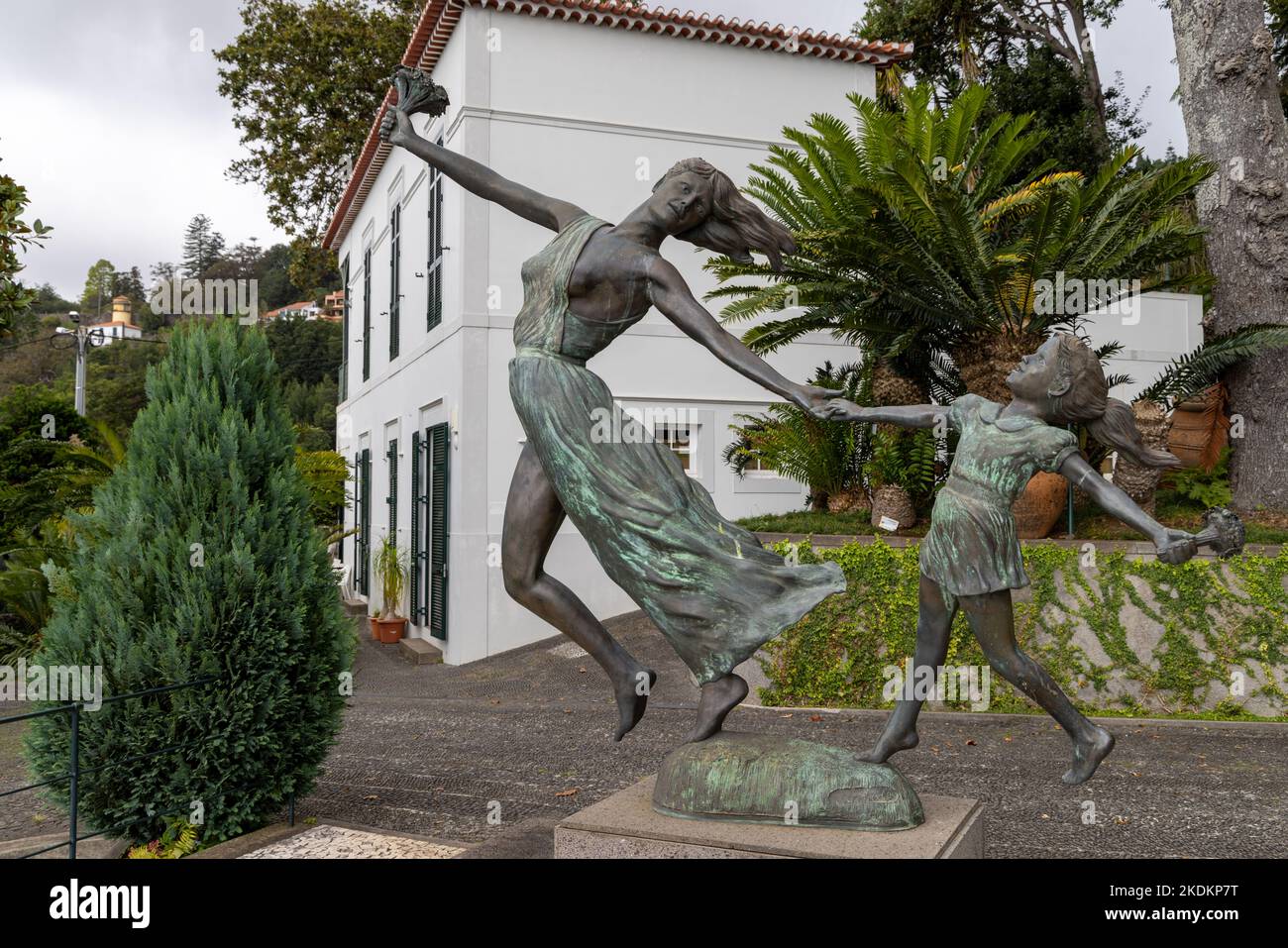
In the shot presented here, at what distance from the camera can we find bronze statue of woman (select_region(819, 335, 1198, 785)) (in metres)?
3.28

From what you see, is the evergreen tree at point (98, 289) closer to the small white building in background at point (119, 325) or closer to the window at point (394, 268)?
the small white building in background at point (119, 325)

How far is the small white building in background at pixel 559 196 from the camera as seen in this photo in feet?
39.7

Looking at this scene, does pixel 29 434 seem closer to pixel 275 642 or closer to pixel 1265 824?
pixel 275 642

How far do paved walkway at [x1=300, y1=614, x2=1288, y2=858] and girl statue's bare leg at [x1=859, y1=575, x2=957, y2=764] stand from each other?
1.29 meters

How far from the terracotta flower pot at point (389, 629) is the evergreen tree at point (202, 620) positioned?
9.70 metres

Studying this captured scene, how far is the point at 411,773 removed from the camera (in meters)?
6.48

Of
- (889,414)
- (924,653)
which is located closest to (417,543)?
(924,653)

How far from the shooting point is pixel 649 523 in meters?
3.27

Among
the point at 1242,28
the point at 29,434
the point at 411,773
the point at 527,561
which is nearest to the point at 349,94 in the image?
the point at 29,434

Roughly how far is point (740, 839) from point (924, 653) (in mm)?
909

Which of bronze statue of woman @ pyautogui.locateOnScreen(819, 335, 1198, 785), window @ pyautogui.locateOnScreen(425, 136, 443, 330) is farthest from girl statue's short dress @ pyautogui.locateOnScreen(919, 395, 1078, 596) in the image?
window @ pyautogui.locateOnScreen(425, 136, 443, 330)

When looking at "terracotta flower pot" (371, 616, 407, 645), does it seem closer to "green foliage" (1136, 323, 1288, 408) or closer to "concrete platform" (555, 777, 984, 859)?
"green foliage" (1136, 323, 1288, 408)

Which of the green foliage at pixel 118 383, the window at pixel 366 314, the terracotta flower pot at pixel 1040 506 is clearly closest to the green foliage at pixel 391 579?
the window at pixel 366 314

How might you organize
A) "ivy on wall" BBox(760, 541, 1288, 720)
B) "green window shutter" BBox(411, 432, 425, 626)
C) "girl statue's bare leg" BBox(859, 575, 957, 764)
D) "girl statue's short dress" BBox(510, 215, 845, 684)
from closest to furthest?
1. "girl statue's short dress" BBox(510, 215, 845, 684)
2. "girl statue's bare leg" BBox(859, 575, 957, 764)
3. "ivy on wall" BBox(760, 541, 1288, 720)
4. "green window shutter" BBox(411, 432, 425, 626)
